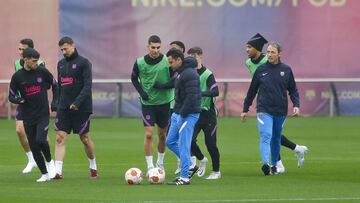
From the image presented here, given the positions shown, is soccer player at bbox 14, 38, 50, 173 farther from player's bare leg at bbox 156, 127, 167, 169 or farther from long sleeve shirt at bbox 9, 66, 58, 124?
player's bare leg at bbox 156, 127, 167, 169

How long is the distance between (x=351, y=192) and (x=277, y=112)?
3.64 meters

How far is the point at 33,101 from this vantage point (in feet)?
66.2

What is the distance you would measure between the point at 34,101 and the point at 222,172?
356 centimetres

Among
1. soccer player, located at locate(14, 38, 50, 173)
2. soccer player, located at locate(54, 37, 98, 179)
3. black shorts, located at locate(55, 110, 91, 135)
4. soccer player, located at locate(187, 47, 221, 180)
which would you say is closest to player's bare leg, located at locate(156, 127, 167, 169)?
soccer player, located at locate(187, 47, 221, 180)

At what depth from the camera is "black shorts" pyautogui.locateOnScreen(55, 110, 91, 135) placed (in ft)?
66.5

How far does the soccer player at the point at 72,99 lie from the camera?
20.1 meters

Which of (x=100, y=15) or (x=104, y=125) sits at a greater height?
(x=100, y=15)

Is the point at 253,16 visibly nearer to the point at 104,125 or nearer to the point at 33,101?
the point at 104,125

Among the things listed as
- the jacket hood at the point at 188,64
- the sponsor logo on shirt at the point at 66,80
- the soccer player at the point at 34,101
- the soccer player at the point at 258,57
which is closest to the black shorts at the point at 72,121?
the soccer player at the point at 34,101

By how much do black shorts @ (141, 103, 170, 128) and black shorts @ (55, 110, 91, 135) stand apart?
1143mm

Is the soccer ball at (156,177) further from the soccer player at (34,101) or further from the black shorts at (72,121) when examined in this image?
the soccer player at (34,101)

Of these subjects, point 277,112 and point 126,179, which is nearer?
point 126,179

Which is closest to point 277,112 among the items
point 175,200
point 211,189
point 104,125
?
point 211,189

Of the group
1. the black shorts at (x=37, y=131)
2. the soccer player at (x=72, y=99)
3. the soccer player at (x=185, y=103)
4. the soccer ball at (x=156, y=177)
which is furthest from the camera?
the soccer player at (x=72, y=99)
